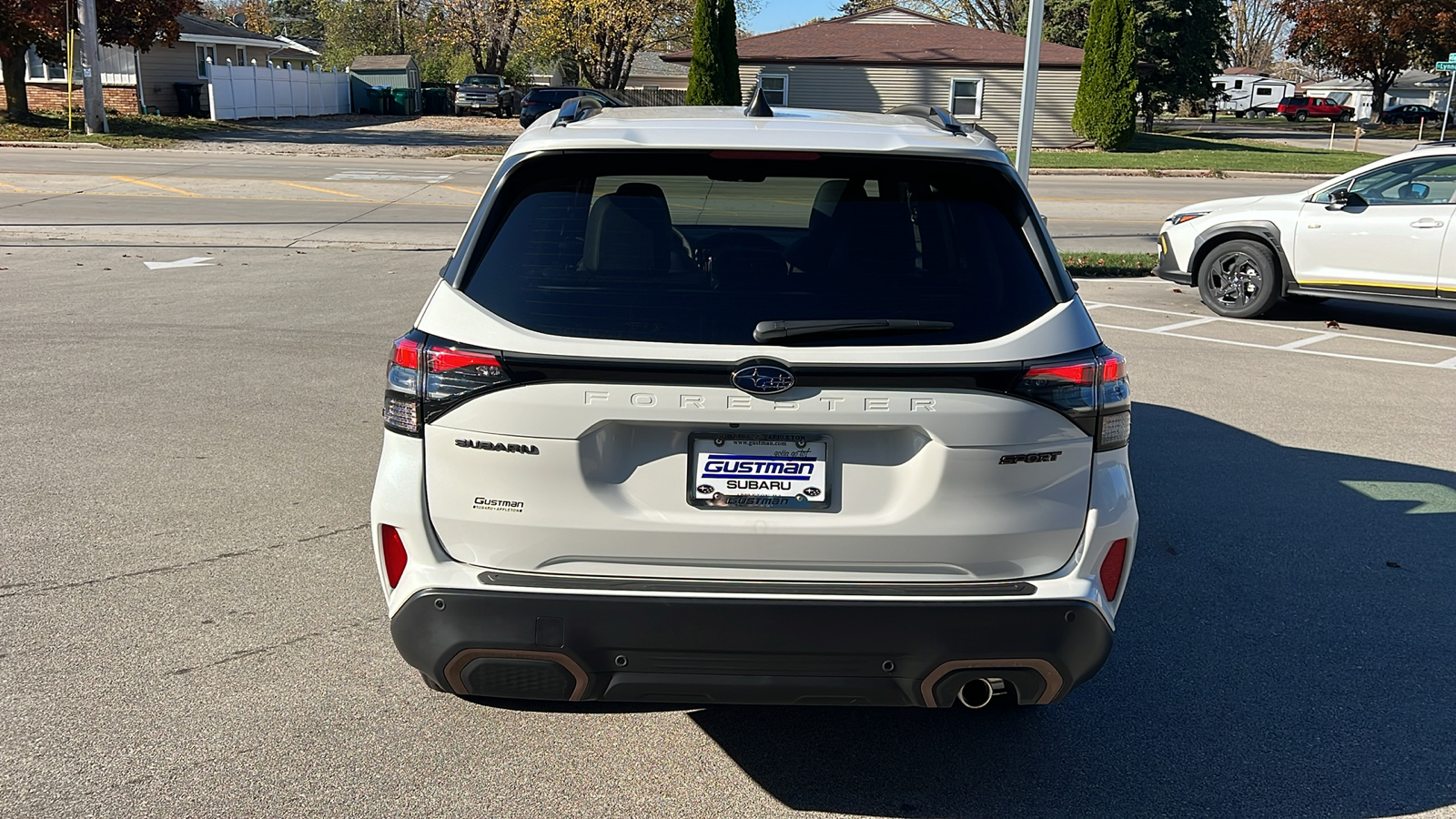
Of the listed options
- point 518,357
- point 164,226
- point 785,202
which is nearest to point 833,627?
point 518,357

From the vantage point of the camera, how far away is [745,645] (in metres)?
3.04

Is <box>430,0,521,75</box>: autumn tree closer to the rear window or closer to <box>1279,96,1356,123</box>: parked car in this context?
<box>1279,96,1356,123</box>: parked car

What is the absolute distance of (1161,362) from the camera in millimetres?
9688

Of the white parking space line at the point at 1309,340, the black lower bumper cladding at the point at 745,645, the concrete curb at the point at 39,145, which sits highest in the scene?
the concrete curb at the point at 39,145

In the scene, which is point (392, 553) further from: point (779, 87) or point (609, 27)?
point (609, 27)

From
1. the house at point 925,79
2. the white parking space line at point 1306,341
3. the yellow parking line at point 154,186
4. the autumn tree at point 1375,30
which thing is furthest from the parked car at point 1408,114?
the yellow parking line at point 154,186

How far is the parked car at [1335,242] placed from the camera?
10.7 meters

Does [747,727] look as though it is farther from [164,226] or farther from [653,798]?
[164,226]

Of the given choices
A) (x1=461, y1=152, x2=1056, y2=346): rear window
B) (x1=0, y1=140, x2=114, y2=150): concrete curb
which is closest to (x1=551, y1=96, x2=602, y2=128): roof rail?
(x1=461, y1=152, x2=1056, y2=346): rear window

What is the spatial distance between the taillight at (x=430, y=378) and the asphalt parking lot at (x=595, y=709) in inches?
43.9

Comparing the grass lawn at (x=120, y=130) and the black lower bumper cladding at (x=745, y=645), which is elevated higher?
the grass lawn at (x=120, y=130)

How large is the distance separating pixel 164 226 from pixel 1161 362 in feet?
44.3

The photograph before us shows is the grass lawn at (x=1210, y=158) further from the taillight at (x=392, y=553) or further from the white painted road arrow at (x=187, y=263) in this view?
the taillight at (x=392, y=553)

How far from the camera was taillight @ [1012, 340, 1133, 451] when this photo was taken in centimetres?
306
